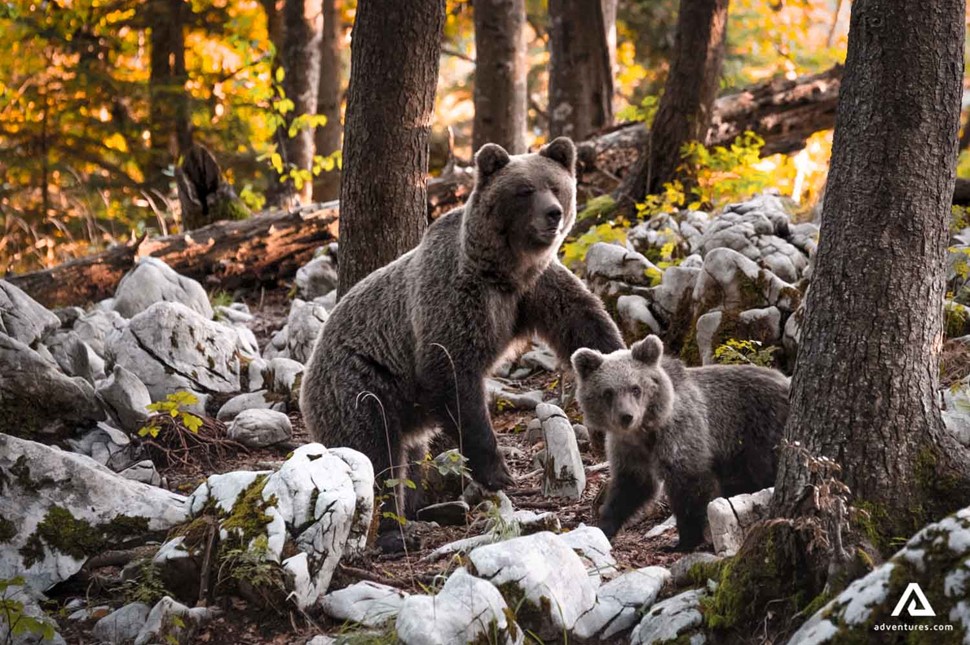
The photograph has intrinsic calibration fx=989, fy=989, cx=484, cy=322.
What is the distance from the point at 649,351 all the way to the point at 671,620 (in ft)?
6.20

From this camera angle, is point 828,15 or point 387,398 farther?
point 828,15

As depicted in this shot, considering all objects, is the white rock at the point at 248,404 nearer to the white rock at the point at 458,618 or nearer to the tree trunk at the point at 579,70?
the white rock at the point at 458,618

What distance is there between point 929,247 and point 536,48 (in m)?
24.3

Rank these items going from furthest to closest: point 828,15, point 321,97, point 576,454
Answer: point 828,15, point 321,97, point 576,454

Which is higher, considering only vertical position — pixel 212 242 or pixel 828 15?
pixel 828 15

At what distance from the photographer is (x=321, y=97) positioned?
15883 millimetres

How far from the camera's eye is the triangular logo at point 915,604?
3318 millimetres

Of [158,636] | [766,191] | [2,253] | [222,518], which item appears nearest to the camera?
[158,636]

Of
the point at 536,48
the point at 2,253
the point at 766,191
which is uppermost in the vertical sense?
the point at 536,48

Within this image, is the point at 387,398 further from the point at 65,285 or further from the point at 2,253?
the point at 2,253

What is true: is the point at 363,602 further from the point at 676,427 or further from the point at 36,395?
the point at 36,395

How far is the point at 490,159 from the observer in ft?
20.8

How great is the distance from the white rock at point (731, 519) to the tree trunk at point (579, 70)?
8.86m

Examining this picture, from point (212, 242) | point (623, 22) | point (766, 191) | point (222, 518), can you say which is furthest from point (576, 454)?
point (623, 22)
